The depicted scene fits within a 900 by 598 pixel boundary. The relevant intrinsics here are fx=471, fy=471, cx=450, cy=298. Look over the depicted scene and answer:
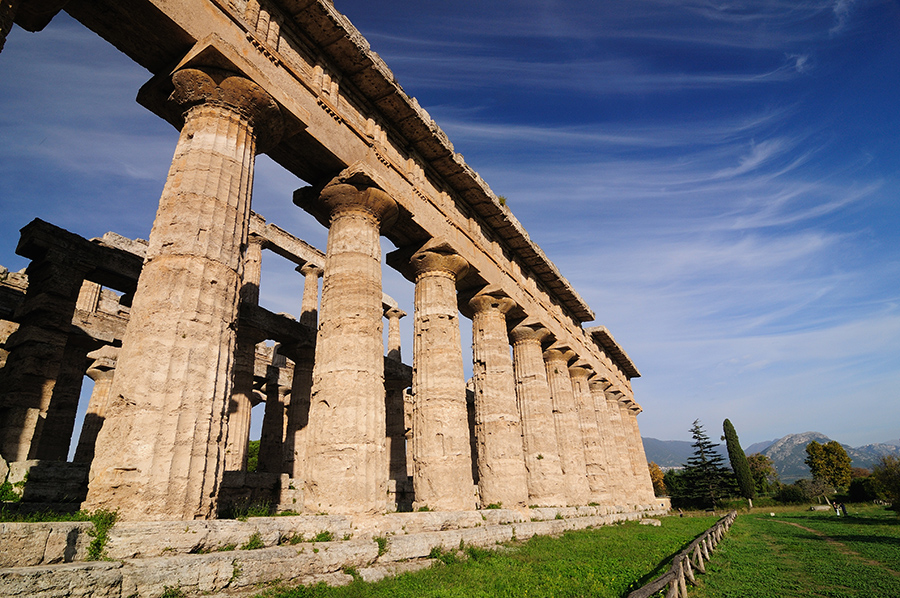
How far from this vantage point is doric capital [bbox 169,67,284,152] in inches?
311

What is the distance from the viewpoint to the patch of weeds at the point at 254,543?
5983 mm

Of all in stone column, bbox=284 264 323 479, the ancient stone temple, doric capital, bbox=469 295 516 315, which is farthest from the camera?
stone column, bbox=284 264 323 479

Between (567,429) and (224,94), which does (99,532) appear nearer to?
Result: (224,94)

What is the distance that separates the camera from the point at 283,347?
17.5m

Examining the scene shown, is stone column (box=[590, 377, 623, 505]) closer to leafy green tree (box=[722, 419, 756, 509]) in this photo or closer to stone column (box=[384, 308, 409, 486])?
stone column (box=[384, 308, 409, 486])

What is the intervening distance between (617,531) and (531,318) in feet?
26.7

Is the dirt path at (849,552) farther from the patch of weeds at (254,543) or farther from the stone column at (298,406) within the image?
the stone column at (298,406)

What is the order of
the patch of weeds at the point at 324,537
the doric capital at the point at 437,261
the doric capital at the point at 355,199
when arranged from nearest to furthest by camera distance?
the patch of weeds at the point at 324,537, the doric capital at the point at 355,199, the doric capital at the point at 437,261

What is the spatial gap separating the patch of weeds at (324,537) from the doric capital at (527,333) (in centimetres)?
1256

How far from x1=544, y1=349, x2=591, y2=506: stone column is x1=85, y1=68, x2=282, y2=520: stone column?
15.6 meters

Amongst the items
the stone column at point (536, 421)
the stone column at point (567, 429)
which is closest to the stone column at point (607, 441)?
the stone column at point (567, 429)

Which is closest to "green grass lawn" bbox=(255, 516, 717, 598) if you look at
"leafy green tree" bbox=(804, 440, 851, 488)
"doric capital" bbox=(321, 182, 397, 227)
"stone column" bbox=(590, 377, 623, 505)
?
"doric capital" bbox=(321, 182, 397, 227)

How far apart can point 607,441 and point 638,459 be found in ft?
30.5

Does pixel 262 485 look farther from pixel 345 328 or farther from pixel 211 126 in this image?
pixel 211 126
